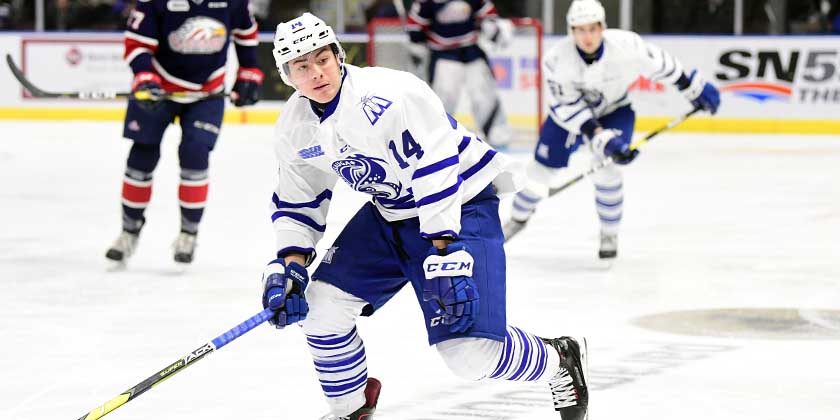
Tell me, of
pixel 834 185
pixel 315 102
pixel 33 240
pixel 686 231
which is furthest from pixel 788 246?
pixel 315 102

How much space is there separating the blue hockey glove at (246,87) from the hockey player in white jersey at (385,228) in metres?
Answer: 2.53

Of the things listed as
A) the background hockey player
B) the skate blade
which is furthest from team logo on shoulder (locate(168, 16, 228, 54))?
the background hockey player

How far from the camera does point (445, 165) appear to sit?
A: 302 centimetres

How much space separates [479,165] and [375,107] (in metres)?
0.32

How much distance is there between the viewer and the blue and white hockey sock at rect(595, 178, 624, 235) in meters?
5.84

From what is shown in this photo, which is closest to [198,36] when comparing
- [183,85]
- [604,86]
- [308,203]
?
[183,85]

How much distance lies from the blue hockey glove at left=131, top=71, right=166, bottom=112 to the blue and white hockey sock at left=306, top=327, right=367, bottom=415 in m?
2.48

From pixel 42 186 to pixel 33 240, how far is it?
186 centimetres

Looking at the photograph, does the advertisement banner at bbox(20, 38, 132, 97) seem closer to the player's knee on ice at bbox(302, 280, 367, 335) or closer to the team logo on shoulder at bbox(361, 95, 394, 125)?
the player's knee on ice at bbox(302, 280, 367, 335)

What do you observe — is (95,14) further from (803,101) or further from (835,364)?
(835,364)

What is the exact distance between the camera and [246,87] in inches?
228

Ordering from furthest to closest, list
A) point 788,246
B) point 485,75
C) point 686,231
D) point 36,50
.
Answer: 1. point 36,50
2. point 485,75
3. point 686,231
4. point 788,246

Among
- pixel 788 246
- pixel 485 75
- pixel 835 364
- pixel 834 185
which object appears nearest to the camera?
pixel 835 364

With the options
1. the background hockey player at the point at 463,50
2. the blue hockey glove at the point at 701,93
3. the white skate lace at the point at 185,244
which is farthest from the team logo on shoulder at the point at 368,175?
the background hockey player at the point at 463,50
